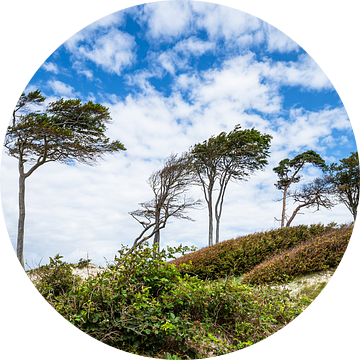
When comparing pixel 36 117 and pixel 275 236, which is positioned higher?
pixel 36 117

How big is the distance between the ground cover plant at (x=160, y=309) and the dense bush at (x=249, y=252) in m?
3.32

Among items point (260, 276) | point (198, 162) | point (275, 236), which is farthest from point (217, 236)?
point (260, 276)

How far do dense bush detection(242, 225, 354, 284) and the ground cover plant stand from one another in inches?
73.3

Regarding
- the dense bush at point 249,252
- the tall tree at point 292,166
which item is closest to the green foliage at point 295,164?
the tall tree at point 292,166

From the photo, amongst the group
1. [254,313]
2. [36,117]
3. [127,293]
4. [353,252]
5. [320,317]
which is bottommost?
[254,313]

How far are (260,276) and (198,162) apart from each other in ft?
38.9

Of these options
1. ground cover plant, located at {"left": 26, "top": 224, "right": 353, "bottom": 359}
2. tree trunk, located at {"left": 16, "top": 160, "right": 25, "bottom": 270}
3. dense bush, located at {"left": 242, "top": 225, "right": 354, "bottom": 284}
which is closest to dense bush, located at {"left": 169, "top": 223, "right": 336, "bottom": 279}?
dense bush, located at {"left": 242, "top": 225, "right": 354, "bottom": 284}

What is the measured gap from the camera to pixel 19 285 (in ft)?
8.06

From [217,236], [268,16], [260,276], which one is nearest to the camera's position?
[268,16]

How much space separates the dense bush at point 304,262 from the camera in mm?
6297

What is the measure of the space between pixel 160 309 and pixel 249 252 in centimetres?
539

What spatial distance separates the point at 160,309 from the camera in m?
3.44

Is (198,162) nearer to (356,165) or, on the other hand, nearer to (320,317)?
(356,165)

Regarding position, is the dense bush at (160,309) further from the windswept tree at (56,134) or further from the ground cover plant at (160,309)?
the windswept tree at (56,134)
